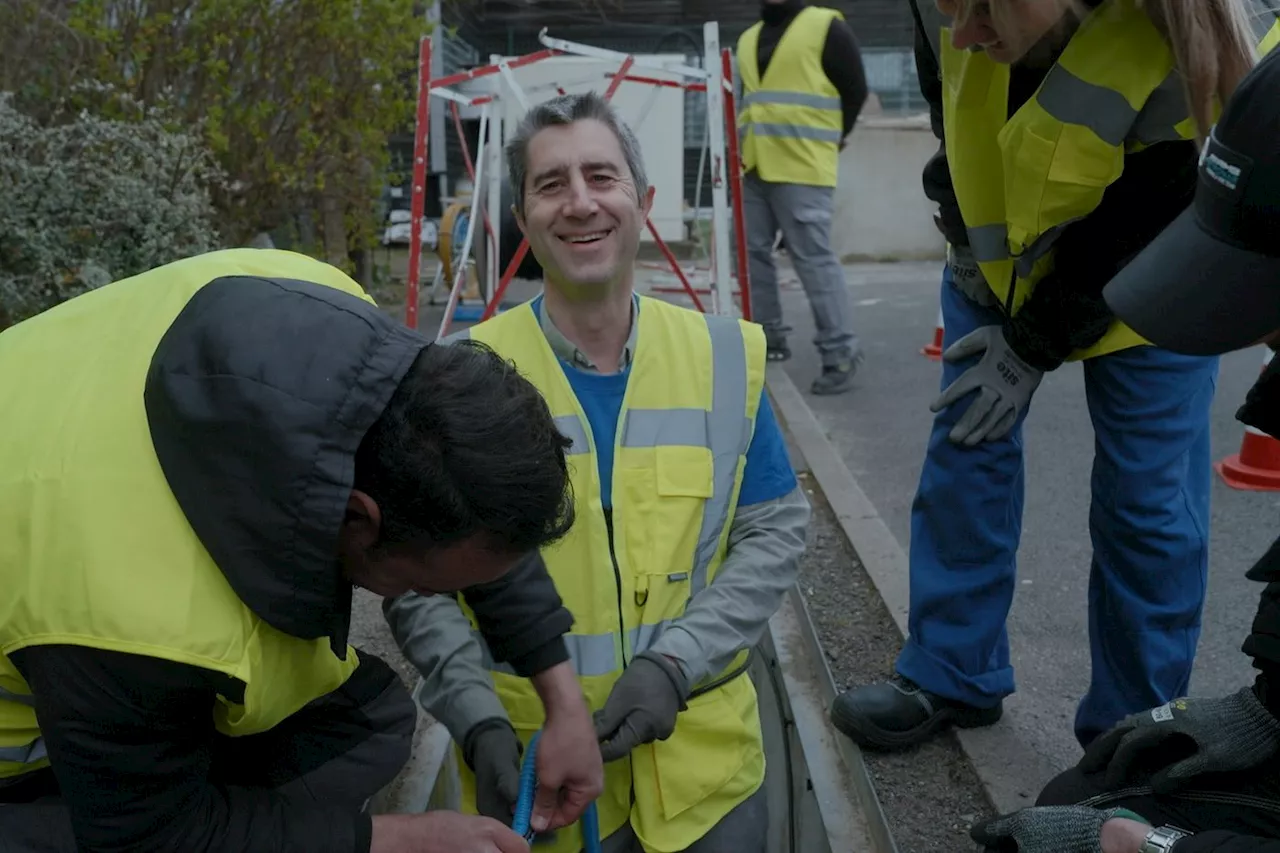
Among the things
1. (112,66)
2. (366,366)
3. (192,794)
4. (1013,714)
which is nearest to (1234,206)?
(366,366)

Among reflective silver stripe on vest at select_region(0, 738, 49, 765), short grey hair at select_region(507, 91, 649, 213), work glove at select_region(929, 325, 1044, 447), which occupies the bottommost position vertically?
reflective silver stripe on vest at select_region(0, 738, 49, 765)

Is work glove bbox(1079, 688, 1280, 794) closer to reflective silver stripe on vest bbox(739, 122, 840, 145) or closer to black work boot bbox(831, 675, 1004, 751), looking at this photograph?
black work boot bbox(831, 675, 1004, 751)

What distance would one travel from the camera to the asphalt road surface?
2.96 metres

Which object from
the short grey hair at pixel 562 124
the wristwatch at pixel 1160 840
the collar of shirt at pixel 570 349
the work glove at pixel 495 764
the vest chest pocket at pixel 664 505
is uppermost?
the short grey hair at pixel 562 124

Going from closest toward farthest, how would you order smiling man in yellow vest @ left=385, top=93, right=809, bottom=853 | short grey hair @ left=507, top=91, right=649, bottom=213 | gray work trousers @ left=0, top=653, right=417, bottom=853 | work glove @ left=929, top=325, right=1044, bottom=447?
gray work trousers @ left=0, top=653, right=417, bottom=853 < smiling man in yellow vest @ left=385, top=93, right=809, bottom=853 < short grey hair @ left=507, top=91, right=649, bottom=213 < work glove @ left=929, top=325, right=1044, bottom=447

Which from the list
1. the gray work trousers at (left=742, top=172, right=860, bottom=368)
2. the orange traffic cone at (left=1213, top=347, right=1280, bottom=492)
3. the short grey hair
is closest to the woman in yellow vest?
the short grey hair

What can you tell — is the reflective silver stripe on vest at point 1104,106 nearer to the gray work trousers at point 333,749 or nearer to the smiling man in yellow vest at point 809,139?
the gray work trousers at point 333,749

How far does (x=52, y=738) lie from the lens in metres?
1.23

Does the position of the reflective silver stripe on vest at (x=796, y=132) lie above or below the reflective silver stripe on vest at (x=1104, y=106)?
below

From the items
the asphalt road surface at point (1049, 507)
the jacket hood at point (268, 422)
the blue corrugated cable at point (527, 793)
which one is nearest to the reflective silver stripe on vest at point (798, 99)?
the asphalt road surface at point (1049, 507)

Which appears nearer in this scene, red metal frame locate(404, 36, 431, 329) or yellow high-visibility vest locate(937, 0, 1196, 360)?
yellow high-visibility vest locate(937, 0, 1196, 360)

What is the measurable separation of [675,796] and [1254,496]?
10.5 feet

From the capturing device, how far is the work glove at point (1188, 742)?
1646 mm

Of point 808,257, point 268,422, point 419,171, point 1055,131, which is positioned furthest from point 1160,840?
point 808,257
